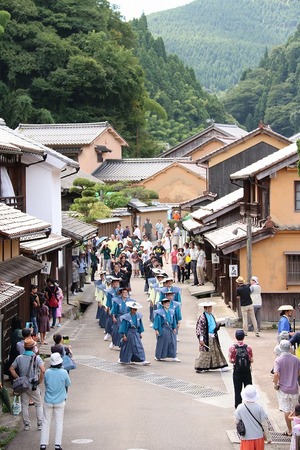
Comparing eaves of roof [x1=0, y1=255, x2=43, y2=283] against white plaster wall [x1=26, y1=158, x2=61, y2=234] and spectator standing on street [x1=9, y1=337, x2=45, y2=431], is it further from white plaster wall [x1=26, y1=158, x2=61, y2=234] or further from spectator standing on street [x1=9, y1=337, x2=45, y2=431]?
white plaster wall [x1=26, y1=158, x2=61, y2=234]

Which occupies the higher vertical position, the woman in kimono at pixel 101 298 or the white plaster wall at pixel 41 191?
the white plaster wall at pixel 41 191

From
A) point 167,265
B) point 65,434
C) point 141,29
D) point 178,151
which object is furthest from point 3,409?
point 141,29

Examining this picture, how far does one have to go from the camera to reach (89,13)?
289ft

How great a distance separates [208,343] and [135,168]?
178 feet

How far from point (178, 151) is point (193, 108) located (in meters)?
45.7

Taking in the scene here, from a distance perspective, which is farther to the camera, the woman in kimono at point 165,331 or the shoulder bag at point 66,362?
the woman in kimono at point 165,331

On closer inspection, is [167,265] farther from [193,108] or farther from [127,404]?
[193,108]

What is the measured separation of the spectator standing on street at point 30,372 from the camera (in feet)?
48.2

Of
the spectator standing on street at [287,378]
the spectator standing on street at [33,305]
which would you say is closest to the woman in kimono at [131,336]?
the spectator standing on street at [33,305]

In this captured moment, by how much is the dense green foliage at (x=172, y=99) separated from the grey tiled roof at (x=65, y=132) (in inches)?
1500

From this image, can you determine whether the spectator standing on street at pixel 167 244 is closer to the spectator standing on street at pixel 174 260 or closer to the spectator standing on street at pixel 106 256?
the spectator standing on street at pixel 174 260

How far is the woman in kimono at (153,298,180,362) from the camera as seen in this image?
2094 centimetres

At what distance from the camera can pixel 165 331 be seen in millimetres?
20953

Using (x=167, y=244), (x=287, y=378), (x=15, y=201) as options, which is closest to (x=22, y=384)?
(x=287, y=378)
